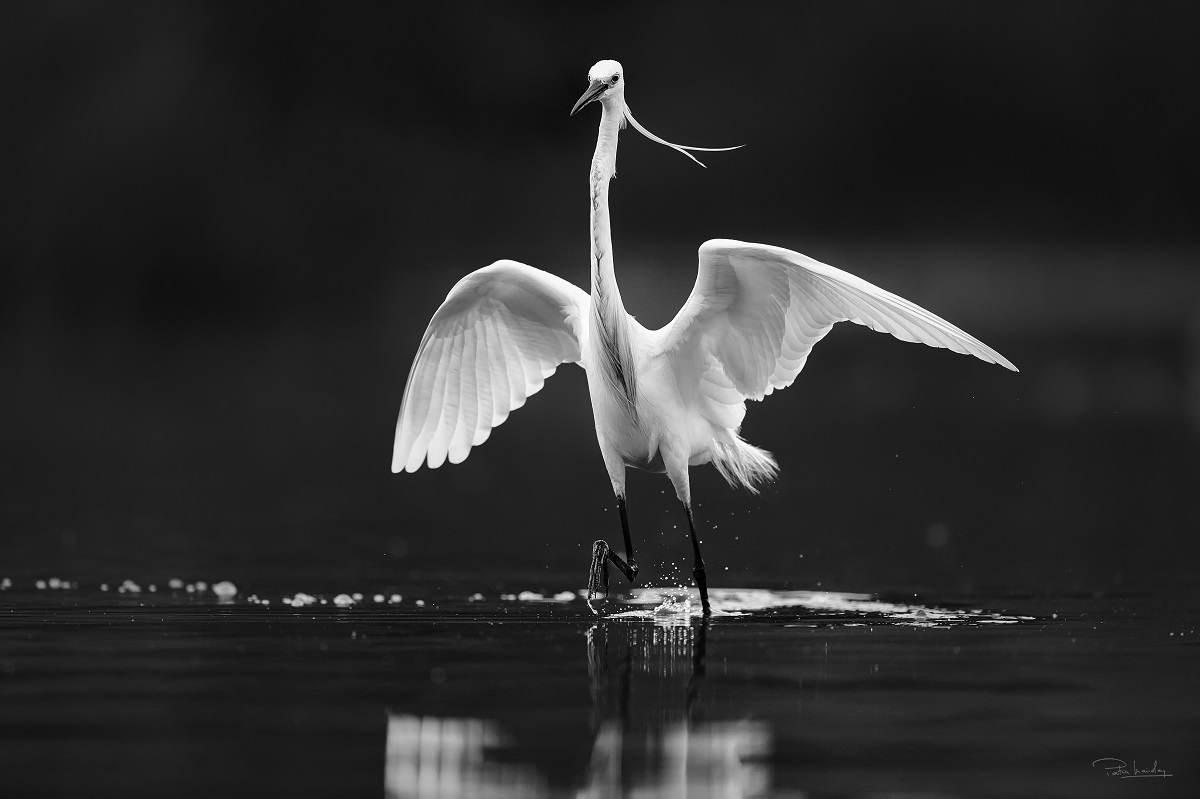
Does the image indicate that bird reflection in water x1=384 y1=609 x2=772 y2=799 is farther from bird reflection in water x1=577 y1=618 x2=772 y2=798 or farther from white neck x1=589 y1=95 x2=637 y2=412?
white neck x1=589 y1=95 x2=637 y2=412

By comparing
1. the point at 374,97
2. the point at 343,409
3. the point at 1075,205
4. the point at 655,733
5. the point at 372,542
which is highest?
the point at 374,97

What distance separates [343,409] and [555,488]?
27.8 ft

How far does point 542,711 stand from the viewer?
16.9 feet

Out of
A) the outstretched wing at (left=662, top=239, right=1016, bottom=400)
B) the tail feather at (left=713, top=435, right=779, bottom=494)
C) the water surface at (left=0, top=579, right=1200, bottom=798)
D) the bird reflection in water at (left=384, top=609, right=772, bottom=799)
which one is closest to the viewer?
the bird reflection in water at (left=384, top=609, right=772, bottom=799)

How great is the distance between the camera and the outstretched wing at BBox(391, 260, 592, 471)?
860 cm

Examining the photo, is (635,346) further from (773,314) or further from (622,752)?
(622,752)

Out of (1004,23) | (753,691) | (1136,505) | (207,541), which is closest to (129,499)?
(207,541)

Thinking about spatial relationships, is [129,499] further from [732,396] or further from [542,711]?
[542,711]

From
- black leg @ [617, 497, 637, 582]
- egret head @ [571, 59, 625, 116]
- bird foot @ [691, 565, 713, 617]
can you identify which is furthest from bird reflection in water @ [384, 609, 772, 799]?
egret head @ [571, 59, 625, 116]

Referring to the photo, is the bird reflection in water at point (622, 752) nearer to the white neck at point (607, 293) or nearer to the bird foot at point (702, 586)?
the bird foot at point (702, 586)

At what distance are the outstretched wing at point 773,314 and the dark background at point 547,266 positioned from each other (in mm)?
1375

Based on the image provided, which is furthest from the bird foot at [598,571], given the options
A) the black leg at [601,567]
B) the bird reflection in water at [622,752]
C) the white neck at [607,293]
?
the bird reflection in water at [622,752]

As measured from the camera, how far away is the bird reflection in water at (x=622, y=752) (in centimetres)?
430

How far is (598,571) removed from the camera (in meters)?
7.57
